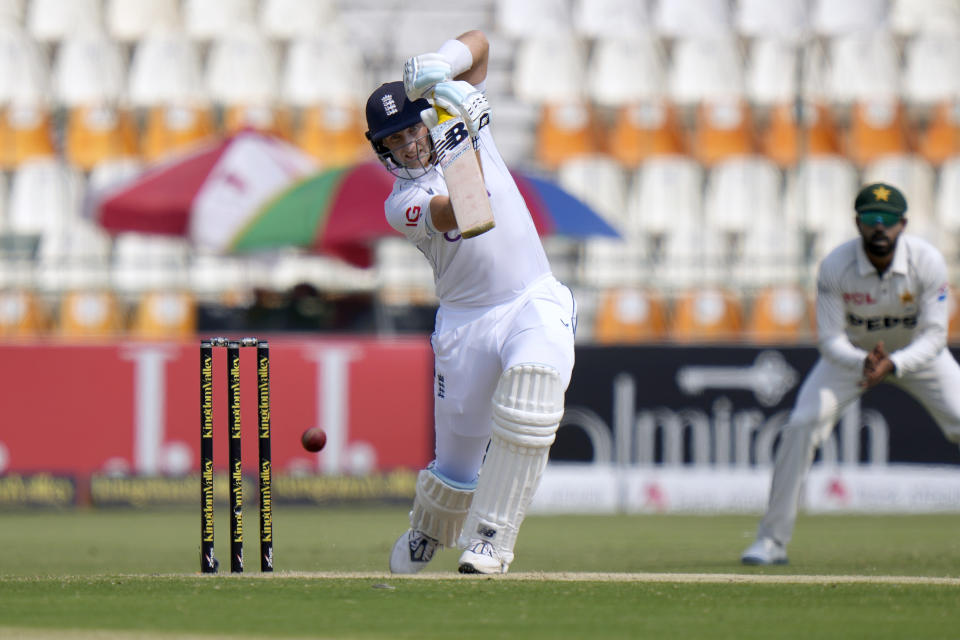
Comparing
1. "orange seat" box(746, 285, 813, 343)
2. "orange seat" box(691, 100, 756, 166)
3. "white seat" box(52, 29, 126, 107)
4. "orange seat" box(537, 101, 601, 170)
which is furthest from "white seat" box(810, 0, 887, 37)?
"white seat" box(52, 29, 126, 107)

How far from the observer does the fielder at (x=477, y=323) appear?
5441mm

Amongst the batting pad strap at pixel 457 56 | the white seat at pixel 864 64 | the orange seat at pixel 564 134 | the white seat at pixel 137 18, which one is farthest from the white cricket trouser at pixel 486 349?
the white seat at pixel 137 18

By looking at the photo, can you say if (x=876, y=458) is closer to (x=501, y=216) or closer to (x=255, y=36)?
(x=501, y=216)

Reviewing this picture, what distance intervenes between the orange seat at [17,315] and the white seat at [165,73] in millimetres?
3784

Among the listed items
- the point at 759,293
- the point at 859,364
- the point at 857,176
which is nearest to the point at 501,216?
the point at 859,364

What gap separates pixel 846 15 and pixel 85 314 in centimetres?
942

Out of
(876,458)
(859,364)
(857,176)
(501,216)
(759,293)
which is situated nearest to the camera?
(501,216)

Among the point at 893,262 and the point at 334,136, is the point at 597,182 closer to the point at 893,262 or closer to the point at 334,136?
the point at 334,136

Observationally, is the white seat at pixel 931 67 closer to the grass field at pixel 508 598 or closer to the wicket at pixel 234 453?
→ the grass field at pixel 508 598

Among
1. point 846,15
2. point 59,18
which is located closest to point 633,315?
point 846,15

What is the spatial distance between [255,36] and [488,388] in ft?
40.0

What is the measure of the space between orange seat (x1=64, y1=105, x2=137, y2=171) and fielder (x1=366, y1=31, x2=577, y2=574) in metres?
11.2

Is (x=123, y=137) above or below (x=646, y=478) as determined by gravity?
above

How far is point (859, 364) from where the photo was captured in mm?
7328
